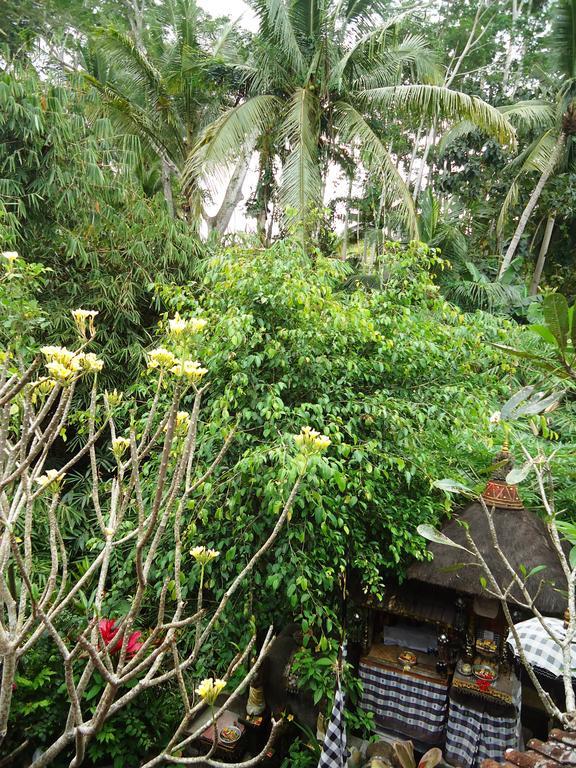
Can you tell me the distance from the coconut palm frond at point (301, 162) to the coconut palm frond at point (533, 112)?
3.93 metres

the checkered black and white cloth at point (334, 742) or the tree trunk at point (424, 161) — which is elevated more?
the tree trunk at point (424, 161)

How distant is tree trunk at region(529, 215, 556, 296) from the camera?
11633 mm

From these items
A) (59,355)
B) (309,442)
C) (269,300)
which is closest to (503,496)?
(269,300)

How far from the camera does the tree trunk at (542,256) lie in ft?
38.2

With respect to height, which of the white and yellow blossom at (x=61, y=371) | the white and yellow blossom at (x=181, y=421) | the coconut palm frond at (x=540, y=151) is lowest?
the white and yellow blossom at (x=181, y=421)

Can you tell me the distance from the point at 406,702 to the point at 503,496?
179cm

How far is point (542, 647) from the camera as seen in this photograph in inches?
168

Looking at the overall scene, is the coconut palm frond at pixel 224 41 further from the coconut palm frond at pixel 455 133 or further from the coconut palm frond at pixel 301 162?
the coconut palm frond at pixel 455 133

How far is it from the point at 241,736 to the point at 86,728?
304cm

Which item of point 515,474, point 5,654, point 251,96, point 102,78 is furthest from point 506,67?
point 5,654

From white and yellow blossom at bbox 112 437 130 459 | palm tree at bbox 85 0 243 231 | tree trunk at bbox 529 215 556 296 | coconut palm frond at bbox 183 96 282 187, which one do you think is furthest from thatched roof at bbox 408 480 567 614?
tree trunk at bbox 529 215 556 296

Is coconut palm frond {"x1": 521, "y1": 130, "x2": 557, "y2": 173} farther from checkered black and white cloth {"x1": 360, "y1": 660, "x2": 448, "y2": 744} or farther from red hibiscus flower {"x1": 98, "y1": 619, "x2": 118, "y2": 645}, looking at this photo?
red hibiscus flower {"x1": 98, "y1": 619, "x2": 118, "y2": 645}

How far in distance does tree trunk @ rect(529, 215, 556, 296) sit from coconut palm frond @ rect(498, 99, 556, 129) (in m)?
2.60

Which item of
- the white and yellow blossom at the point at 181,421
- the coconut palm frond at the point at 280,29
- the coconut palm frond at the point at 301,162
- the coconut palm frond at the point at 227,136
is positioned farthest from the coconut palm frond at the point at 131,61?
the white and yellow blossom at the point at 181,421
